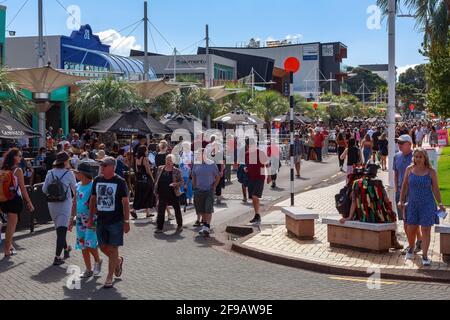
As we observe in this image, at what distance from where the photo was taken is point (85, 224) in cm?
867

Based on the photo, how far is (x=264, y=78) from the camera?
230ft

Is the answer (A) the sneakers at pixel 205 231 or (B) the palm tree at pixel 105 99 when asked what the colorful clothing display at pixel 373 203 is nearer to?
(A) the sneakers at pixel 205 231

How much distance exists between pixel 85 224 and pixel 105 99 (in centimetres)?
1679

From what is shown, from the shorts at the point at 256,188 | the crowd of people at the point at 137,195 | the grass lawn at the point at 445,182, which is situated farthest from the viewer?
the grass lawn at the point at 445,182

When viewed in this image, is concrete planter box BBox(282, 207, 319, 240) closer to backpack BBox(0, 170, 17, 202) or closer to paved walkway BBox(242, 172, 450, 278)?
paved walkway BBox(242, 172, 450, 278)

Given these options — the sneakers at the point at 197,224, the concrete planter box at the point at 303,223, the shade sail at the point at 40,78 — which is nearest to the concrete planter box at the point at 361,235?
the concrete planter box at the point at 303,223

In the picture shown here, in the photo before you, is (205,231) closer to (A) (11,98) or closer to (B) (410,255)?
(B) (410,255)

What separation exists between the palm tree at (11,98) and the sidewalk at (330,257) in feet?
30.5

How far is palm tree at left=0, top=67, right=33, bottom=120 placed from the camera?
18188 mm

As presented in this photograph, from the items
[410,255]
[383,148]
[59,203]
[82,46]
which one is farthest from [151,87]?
[410,255]

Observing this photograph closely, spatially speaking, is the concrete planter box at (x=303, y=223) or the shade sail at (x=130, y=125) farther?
the shade sail at (x=130, y=125)

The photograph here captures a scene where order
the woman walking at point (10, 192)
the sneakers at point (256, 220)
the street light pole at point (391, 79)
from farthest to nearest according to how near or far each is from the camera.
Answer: the sneakers at point (256, 220) < the street light pole at point (391, 79) < the woman walking at point (10, 192)

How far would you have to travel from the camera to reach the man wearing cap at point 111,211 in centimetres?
803
